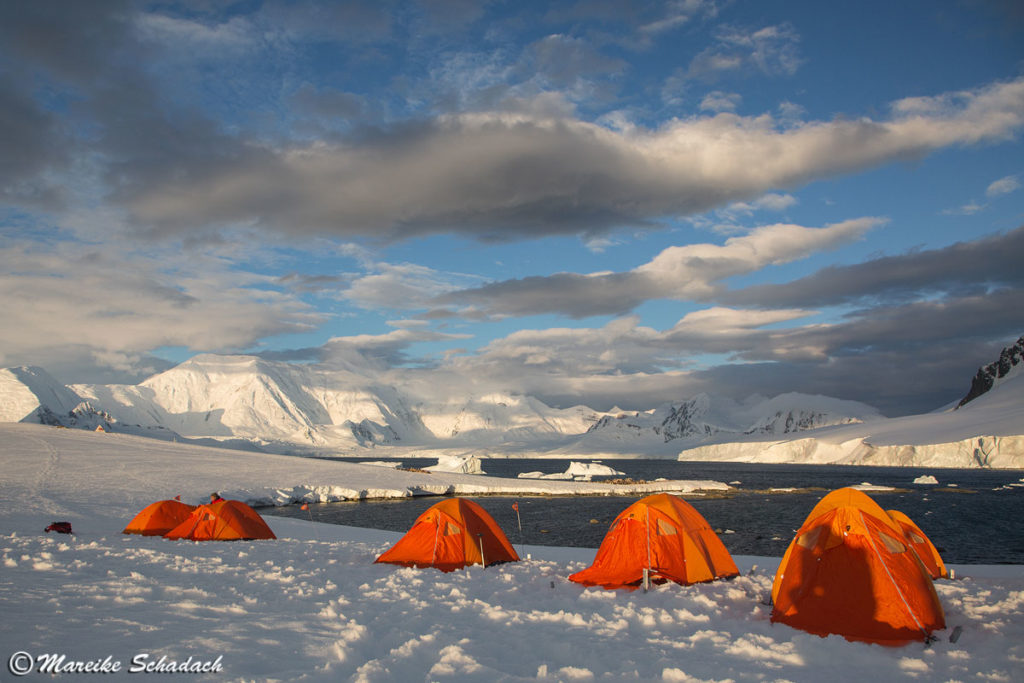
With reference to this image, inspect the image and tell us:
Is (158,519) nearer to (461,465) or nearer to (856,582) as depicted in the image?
(856,582)

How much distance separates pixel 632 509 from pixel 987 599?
6.98m

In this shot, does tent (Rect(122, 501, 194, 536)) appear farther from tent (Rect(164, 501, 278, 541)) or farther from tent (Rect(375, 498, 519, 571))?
tent (Rect(375, 498, 519, 571))

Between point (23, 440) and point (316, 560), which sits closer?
point (316, 560)

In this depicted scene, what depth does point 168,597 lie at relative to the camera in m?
11.6

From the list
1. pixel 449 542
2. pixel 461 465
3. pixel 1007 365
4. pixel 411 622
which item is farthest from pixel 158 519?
pixel 1007 365

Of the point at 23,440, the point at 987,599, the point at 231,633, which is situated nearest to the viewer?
the point at 231,633

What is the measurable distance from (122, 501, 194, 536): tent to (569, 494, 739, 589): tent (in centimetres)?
1611

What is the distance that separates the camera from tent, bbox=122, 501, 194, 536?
73.4 feet

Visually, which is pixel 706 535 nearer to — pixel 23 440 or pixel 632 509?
pixel 632 509

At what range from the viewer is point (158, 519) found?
22703 millimetres

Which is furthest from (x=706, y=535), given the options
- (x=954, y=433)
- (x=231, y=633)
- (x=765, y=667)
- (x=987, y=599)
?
(x=954, y=433)

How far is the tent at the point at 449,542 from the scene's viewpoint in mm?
16438

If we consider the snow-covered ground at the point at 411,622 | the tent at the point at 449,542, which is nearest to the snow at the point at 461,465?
the snow-covered ground at the point at 411,622

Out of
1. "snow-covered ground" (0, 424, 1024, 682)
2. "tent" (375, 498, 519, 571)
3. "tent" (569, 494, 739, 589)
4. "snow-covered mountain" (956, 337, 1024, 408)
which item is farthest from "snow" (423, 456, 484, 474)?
"snow-covered mountain" (956, 337, 1024, 408)
